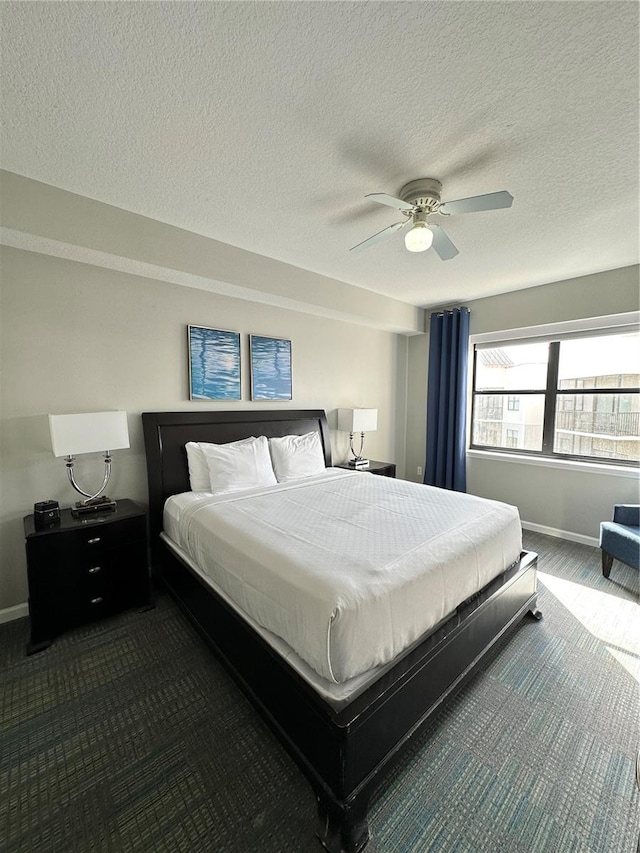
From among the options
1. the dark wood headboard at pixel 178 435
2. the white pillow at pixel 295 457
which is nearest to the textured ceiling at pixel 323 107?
the dark wood headboard at pixel 178 435

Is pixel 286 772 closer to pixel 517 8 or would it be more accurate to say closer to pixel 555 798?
pixel 555 798

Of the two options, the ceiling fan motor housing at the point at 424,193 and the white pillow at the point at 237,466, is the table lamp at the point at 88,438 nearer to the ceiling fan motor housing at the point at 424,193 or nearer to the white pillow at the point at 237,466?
the white pillow at the point at 237,466

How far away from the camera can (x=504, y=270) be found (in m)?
3.30

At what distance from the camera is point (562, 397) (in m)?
3.87

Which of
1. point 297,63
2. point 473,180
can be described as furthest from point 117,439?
point 473,180

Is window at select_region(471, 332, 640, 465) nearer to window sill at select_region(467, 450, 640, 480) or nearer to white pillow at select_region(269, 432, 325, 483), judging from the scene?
window sill at select_region(467, 450, 640, 480)

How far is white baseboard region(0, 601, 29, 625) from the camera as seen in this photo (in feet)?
7.58

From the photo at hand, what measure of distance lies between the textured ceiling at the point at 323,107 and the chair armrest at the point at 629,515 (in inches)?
85.8

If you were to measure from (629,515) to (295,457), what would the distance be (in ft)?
9.47

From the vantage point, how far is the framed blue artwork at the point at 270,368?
3.46 metres

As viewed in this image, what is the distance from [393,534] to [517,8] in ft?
6.90

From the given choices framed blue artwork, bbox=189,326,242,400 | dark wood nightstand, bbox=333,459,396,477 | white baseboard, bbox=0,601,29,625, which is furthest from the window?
white baseboard, bbox=0,601,29,625

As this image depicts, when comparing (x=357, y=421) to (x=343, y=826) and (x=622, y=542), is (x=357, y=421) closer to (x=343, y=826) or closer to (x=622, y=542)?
(x=622, y=542)

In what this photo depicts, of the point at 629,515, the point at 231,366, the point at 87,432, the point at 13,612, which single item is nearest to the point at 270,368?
the point at 231,366
